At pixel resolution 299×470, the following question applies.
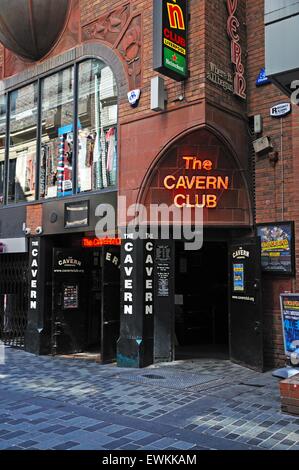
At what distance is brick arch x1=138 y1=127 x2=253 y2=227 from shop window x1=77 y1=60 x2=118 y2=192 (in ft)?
4.00

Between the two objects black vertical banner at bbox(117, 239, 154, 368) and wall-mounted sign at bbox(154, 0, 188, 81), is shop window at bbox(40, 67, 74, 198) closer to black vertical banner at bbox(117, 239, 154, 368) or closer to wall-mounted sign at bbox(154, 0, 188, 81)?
black vertical banner at bbox(117, 239, 154, 368)

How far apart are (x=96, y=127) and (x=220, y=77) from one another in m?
2.95

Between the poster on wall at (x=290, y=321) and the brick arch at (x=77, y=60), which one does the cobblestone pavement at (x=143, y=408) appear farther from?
the brick arch at (x=77, y=60)

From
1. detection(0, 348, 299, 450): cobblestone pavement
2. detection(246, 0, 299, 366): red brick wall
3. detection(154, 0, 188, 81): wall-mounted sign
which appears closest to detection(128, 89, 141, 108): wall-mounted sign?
detection(154, 0, 188, 81): wall-mounted sign

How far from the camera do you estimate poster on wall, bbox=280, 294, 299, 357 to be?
791 cm

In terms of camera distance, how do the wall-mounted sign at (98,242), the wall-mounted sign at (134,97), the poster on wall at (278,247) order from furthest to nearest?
the wall-mounted sign at (98,242)
the wall-mounted sign at (134,97)
the poster on wall at (278,247)

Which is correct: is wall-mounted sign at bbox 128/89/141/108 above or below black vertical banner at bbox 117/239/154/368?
above

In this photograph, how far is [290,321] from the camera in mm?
8016

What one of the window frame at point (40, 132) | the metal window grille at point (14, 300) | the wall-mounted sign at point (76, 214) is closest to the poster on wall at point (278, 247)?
the window frame at point (40, 132)

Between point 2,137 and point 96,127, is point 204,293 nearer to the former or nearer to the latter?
point 96,127

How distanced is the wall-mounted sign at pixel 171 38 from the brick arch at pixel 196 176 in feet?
4.07

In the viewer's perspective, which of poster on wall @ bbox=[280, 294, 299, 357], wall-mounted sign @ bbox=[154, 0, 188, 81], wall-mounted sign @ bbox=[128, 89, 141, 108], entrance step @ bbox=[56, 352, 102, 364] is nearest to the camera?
poster on wall @ bbox=[280, 294, 299, 357]

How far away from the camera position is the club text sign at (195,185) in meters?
8.89
